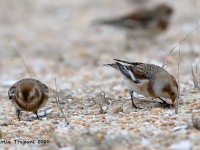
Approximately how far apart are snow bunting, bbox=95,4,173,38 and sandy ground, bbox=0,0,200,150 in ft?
1.03

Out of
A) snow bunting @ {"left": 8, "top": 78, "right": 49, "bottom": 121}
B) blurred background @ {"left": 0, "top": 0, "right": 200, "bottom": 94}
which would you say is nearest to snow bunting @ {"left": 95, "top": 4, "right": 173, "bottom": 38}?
blurred background @ {"left": 0, "top": 0, "right": 200, "bottom": 94}

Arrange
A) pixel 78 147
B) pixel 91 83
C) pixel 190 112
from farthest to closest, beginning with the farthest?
1. pixel 91 83
2. pixel 190 112
3. pixel 78 147

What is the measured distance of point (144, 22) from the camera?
570 inches

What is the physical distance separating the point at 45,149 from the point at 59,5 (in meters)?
15.1

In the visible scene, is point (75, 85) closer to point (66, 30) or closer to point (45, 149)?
point (45, 149)

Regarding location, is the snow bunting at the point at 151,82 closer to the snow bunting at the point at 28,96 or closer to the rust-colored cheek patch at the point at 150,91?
the rust-colored cheek patch at the point at 150,91

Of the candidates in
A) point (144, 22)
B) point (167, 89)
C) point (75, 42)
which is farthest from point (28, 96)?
point (144, 22)

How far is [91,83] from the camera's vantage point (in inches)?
358

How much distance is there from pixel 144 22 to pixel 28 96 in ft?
28.1

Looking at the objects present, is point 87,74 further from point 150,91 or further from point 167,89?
point 167,89

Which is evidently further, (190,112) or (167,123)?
(190,112)

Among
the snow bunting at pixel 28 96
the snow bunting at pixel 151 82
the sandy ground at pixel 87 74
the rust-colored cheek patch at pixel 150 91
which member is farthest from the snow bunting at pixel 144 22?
the snow bunting at pixel 28 96

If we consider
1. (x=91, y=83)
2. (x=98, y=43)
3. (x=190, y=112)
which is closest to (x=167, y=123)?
(x=190, y=112)

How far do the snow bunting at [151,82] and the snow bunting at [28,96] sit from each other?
1079 mm
